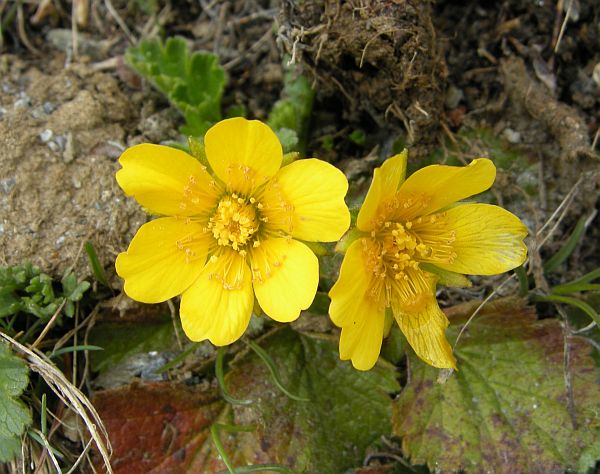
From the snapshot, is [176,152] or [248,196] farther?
[248,196]

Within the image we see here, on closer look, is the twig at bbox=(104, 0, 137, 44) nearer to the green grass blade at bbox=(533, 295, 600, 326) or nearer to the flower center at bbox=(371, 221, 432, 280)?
the flower center at bbox=(371, 221, 432, 280)

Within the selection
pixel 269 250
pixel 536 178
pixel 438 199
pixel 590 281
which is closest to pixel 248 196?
pixel 269 250

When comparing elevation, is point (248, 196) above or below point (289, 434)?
above

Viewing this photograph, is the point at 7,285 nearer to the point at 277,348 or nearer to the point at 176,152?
the point at 176,152

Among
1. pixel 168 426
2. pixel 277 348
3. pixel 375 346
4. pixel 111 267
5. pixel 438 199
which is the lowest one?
pixel 168 426

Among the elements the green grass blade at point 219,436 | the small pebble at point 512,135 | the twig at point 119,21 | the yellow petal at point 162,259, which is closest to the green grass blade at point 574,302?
the small pebble at point 512,135

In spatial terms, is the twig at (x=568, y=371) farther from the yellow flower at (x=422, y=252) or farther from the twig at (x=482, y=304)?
the yellow flower at (x=422, y=252)
